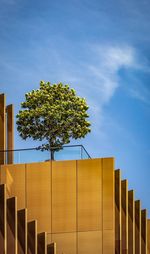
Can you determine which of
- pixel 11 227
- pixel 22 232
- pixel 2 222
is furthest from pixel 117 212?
pixel 2 222

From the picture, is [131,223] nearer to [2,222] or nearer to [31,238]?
[31,238]

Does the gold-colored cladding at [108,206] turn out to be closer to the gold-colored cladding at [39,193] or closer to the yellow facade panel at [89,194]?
the yellow facade panel at [89,194]

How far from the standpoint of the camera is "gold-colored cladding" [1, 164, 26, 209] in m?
52.8

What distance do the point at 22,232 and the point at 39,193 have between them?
5066 mm

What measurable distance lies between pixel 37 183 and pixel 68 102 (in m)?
8.08

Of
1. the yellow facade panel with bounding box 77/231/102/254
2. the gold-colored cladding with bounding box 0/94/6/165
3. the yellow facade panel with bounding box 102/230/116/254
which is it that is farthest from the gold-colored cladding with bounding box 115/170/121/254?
the gold-colored cladding with bounding box 0/94/6/165

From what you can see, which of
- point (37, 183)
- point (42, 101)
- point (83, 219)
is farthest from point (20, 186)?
point (42, 101)

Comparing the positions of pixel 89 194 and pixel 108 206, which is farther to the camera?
pixel 108 206

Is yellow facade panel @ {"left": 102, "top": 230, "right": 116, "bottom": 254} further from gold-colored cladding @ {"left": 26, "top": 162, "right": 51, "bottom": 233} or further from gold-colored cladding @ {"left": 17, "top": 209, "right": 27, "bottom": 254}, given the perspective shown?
gold-colored cladding @ {"left": 17, "top": 209, "right": 27, "bottom": 254}

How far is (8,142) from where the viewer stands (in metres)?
58.2

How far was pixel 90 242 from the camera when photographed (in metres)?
52.4

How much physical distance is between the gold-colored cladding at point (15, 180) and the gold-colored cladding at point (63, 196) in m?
1.87

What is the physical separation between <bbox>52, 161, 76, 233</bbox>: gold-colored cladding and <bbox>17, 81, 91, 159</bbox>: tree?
533 cm

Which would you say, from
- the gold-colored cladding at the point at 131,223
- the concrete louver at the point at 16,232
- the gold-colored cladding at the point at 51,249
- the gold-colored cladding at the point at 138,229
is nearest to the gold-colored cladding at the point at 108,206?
the gold-colored cladding at the point at 51,249
